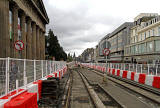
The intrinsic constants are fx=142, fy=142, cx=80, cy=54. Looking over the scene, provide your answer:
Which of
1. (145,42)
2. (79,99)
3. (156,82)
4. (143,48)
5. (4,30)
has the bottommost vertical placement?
(79,99)

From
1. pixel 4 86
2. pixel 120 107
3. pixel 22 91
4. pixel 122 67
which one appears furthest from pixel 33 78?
pixel 122 67

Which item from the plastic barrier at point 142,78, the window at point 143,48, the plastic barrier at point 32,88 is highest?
the window at point 143,48

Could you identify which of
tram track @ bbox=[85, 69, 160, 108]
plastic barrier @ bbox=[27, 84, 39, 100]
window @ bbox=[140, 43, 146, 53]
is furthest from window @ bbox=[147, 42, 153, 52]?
plastic barrier @ bbox=[27, 84, 39, 100]

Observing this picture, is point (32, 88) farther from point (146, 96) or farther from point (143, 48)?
point (143, 48)

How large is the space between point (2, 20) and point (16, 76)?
15.1 meters

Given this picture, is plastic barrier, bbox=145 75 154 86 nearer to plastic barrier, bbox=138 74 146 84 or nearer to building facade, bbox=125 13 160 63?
plastic barrier, bbox=138 74 146 84

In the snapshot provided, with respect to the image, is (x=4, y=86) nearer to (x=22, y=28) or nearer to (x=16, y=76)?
(x=16, y=76)

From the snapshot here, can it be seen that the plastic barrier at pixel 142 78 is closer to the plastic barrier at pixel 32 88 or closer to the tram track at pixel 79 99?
the tram track at pixel 79 99

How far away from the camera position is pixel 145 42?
43.5 meters

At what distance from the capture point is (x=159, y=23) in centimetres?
4262

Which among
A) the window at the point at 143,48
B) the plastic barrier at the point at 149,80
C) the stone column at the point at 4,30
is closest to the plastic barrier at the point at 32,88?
the plastic barrier at the point at 149,80

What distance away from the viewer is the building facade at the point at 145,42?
128 ft

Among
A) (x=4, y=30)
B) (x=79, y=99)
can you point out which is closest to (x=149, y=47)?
(x=4, y=30)

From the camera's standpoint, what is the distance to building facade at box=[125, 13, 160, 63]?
128ft
